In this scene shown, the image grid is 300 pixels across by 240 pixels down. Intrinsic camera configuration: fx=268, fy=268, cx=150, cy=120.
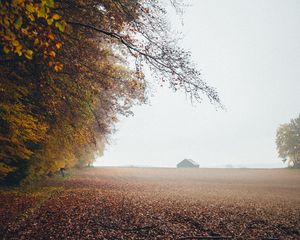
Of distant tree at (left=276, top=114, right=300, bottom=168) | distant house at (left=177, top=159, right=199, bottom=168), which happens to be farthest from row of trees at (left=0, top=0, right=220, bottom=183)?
distant house at (left=177, top=159, right=199, bottom=168)

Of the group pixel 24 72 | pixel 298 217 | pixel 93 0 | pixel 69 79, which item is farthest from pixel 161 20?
pixel 298 217

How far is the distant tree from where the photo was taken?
240 ft

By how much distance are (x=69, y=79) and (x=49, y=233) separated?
6.23m

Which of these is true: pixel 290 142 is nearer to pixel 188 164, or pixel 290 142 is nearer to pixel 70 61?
pixel 188 164

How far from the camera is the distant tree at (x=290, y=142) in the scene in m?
73.1

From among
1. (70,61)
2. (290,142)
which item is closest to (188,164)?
(290,142)

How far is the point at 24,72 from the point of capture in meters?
10.7

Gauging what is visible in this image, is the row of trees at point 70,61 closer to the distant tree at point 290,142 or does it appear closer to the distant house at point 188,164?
the distant tree at point 290,142

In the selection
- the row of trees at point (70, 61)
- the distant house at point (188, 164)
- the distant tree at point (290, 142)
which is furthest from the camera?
the distant house at point (188, 164)

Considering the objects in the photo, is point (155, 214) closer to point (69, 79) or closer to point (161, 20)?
point (69, 79)

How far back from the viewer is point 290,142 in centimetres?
7381

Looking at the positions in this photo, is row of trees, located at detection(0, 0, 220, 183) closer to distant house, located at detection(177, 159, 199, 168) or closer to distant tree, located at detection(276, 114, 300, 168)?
distant tree, located at detection(276, 114, 300, 168)

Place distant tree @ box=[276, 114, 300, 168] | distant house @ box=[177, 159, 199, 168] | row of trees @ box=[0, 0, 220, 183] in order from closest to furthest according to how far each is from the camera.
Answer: row of trees @ box=[0, 0, 220, 183] < distant tree @ box=[276, 114, 300, 168] < distant house @ box=[177, 159, 199, 168]

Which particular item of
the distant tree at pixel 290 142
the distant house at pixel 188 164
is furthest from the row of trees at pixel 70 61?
the distant house at pixel 188 164
